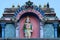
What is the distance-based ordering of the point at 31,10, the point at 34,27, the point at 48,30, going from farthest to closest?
the point at 34,27 < the point at 48,30 < the point at 31,10

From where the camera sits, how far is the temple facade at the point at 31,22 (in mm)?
17500

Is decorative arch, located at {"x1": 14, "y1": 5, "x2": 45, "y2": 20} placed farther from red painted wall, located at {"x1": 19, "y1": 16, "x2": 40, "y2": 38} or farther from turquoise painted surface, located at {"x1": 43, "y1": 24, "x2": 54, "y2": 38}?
turquoise painted surface, located at {"x1": 43, "y1": 24, "x2": 54, "y2": 38}

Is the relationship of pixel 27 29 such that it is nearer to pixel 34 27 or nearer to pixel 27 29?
pixel 27 29

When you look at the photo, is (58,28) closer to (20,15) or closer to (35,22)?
(35,22)

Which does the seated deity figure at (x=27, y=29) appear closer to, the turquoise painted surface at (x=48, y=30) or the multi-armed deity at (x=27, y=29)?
the multi-armed deity at (x=27, y=29)

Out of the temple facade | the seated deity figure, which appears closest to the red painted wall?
the temple facade

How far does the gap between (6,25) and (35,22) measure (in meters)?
2.01

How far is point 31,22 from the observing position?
1795cm

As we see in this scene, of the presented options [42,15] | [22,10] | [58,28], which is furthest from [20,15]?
[58,28]

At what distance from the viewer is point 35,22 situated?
706 inches

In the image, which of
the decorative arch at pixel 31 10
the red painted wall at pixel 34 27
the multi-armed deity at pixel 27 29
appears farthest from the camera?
the red painted wall at pixel 34 27

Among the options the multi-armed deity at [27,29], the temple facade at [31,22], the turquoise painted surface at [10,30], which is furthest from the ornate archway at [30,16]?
the turquoise painted surface at [10,30]

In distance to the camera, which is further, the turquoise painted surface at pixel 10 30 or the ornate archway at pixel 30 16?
the turquoise painted surface at pixel 10 30

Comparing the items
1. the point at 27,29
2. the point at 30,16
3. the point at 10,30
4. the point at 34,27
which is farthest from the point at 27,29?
the point at 10,30
